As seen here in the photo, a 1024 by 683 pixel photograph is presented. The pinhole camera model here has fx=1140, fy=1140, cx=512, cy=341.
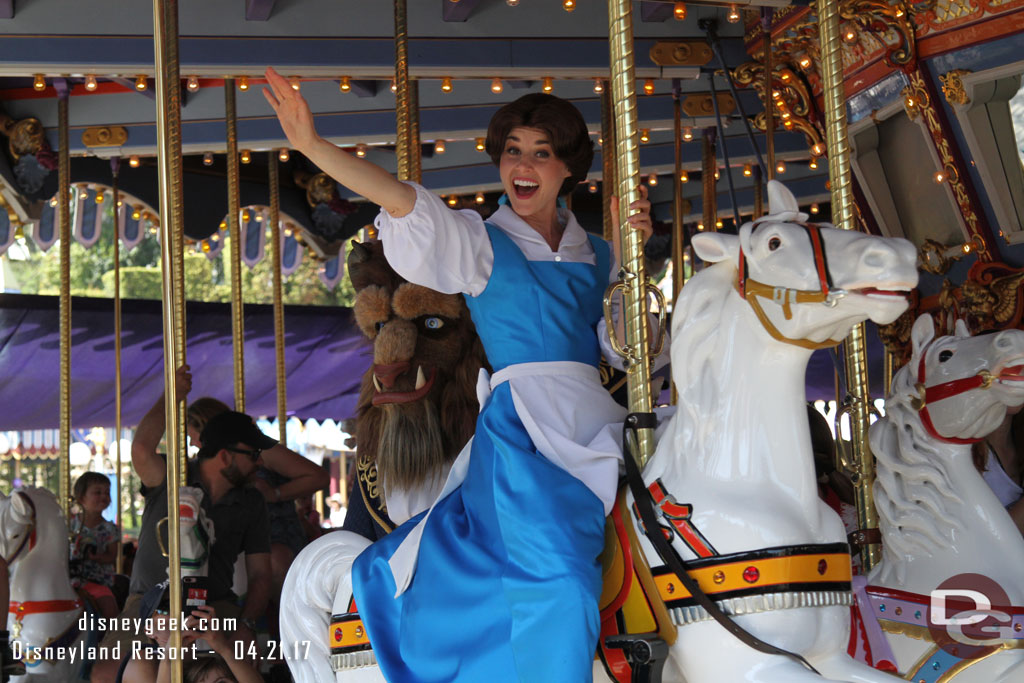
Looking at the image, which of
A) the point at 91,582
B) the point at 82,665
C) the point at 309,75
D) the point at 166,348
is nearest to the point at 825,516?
the point at 166,348

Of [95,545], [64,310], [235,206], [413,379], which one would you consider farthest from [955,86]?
[95,545]

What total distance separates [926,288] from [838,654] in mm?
3545

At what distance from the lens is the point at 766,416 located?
241 centimetres

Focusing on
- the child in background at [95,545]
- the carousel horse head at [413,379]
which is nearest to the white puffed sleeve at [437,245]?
the carousel horse head at [413,379]

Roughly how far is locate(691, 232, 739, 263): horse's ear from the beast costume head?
1580 millimetres

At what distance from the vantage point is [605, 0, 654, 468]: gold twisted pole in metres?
2.78

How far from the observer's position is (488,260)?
287 cm

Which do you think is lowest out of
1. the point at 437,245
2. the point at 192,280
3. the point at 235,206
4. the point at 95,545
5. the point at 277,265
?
the point at 95,545

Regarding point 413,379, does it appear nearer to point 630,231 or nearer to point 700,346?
point 630,231

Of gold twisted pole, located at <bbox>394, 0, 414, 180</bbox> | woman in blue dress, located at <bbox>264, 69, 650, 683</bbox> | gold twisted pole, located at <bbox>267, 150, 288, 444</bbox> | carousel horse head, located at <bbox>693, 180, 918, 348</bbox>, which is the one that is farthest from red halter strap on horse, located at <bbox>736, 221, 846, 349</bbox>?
gold twisted pole, located at <bbox>267, 150, 288, 444</bbox>

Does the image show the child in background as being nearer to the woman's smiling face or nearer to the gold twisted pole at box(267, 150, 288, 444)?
the gold twisted pole at box(267, 150, 288, 444)

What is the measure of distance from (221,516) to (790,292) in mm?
3139

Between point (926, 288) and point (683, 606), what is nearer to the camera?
point (683, 606)

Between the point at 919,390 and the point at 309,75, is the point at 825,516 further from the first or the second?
the point at 309,75
